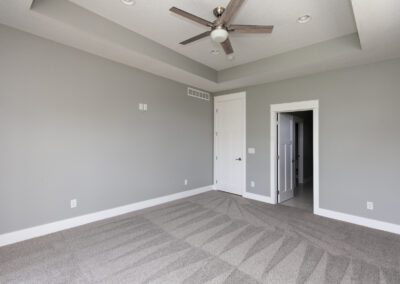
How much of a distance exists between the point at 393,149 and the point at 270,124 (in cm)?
212

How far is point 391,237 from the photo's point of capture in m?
3.06

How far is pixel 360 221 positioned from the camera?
3.53m

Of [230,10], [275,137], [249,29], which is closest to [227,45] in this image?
[249,29]

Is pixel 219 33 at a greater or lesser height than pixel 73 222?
greater

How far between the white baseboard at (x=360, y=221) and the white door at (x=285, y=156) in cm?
98

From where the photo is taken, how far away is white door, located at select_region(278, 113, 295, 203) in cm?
477

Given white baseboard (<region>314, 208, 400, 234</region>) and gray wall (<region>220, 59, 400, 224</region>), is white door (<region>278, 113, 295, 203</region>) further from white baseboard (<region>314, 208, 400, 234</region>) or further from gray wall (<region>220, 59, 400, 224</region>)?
white baseboard (<region>314, 208, 400, 234</region>)

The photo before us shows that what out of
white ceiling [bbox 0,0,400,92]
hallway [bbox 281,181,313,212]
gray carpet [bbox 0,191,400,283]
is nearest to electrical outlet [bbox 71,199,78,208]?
gray carpet [bbox 0,191,400,283]

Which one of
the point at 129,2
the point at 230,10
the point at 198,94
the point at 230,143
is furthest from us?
the point at 230,143

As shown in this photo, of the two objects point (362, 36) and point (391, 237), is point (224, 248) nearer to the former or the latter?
point (391, 237)

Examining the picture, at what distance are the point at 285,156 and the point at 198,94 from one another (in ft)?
8.85

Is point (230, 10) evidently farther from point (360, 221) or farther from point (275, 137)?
point (360, 221)

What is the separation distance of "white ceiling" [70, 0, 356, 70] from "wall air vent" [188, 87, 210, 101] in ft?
4.77

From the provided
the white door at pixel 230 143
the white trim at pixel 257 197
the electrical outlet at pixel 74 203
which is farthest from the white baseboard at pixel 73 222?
the white trim at pixel 257 197
